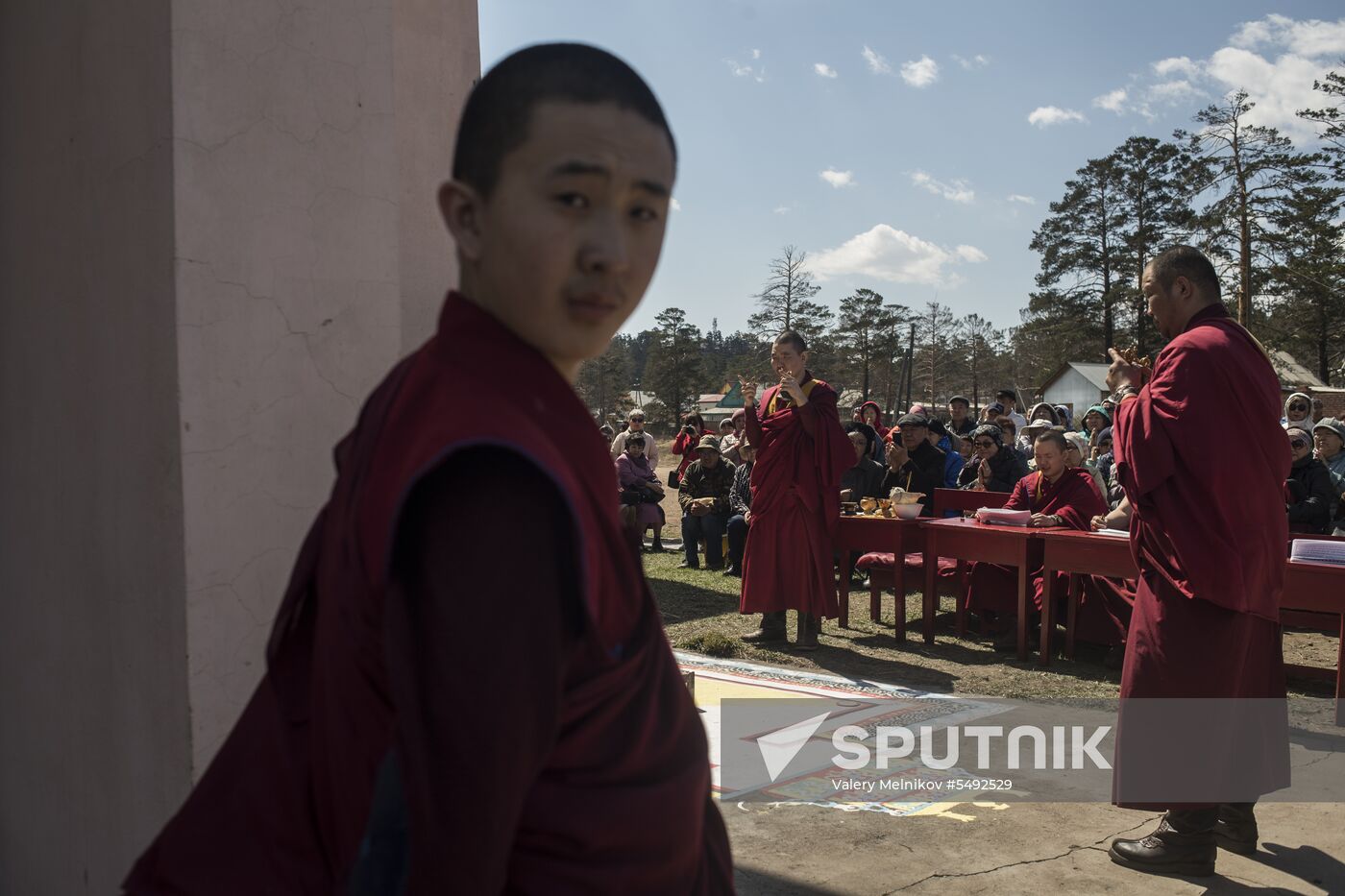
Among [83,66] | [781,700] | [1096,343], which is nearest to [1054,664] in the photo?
[781,700]

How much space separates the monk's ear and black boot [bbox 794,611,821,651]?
642 cm

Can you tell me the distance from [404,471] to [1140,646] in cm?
341

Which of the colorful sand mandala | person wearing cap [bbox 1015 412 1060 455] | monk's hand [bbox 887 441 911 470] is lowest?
the colorful sand mandala

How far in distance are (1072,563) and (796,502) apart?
180cm

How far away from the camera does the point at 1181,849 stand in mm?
3477

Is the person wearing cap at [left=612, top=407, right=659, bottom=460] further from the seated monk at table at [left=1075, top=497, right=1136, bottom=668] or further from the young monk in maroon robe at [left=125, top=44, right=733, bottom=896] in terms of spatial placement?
the young monk in maroon robe at [left=125, top=44, right=733, bottom=896]

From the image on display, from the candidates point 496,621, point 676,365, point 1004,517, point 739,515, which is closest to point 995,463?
point 1004,517

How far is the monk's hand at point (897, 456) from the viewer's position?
30.9 feet

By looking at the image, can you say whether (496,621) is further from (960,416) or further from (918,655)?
(960,416)

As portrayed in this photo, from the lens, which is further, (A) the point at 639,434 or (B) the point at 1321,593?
(A) the point at 639,434

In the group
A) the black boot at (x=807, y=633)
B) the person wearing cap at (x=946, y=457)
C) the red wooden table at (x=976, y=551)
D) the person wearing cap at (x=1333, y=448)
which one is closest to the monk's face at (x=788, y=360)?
the red wooden table at (x=976, y=551)

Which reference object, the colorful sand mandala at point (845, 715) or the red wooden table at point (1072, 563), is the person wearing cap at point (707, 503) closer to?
the colorful sand mandala at point (845, 715)

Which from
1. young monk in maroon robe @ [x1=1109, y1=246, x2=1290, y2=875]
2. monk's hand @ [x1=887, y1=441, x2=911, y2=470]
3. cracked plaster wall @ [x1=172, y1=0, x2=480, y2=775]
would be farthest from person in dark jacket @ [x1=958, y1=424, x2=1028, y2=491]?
cracked plaster wall @ [x1=172, y1=0, x2=480, y2=775]

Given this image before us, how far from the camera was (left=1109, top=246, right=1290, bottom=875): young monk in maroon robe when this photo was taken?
11.5ft
